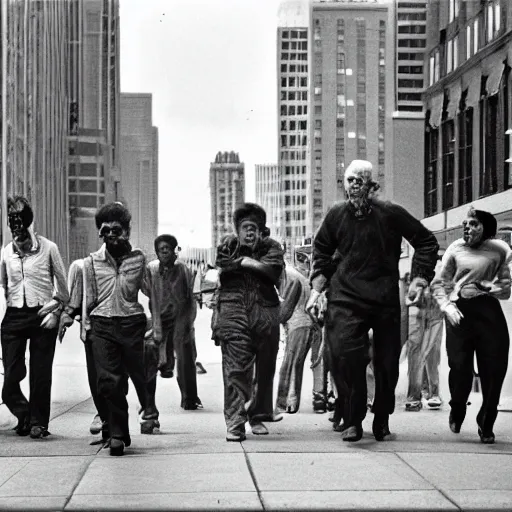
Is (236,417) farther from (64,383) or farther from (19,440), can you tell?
(64,383)

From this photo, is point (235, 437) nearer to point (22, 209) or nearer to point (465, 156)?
point (22, 209)

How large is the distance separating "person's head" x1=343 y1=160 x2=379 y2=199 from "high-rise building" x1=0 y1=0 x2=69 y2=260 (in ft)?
79.0

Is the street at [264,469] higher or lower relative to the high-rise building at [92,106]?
lower

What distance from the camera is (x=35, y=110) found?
39.1 m

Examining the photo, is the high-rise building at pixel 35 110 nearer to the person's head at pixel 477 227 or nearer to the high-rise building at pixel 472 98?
the high-rise building at pixel 472 98

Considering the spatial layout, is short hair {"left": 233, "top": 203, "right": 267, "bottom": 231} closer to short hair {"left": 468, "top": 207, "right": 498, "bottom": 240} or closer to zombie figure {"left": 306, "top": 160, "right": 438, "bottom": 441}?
zombie figure {"left": 306, "top": 160, "right": 438, "bottom": 441}

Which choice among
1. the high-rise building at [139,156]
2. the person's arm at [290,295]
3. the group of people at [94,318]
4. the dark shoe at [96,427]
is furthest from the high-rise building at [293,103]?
the dark shoe at [96,427]

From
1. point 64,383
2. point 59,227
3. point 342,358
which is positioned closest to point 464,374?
point 342,358

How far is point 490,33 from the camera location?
59.6 feet

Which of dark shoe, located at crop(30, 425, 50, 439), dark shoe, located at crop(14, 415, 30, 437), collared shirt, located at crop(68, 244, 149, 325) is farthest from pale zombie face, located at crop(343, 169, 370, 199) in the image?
dark shoe, located at crop(14, 415, 30, 437)

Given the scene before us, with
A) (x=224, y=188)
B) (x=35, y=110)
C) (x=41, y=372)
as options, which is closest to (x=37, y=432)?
(x=41, y=372)

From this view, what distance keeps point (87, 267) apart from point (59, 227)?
2349cm

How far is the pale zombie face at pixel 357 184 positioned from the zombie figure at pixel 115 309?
4.52 ft

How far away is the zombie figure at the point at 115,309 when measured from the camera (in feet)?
26.3
